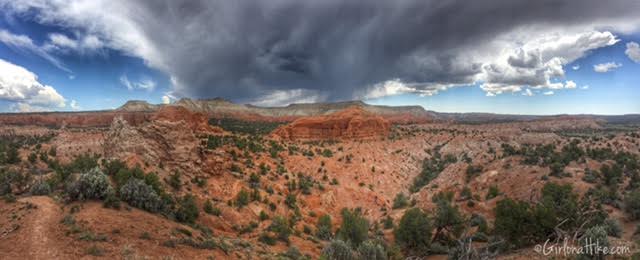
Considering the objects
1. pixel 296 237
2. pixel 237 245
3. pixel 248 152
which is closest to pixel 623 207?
pixel 296 237

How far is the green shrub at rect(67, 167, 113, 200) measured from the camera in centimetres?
1180

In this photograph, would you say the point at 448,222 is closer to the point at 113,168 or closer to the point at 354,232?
the point at 354,232

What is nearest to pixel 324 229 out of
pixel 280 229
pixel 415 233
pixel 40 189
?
pixel 280 229

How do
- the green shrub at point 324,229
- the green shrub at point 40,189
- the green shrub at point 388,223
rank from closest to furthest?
1. the green shrub at point 40,189
2. the green shrub at point 324,229
3. the green shrub at point 388,223

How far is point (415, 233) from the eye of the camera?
1725 cm

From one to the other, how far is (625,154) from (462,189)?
14058 mm

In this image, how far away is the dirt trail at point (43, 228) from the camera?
7966 millimetres

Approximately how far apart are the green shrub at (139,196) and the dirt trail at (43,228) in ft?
7.94

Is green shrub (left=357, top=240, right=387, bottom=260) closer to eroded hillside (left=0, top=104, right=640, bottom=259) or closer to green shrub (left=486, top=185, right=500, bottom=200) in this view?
eroded hillside (left=0, top=104, right=640, bottom=259)

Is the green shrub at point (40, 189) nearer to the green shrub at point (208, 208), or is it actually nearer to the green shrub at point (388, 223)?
the green shrub at point (208, 208)

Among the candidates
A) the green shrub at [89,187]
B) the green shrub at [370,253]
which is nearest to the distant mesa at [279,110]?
the green shrub at [370,253]

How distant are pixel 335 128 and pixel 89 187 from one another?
56061 mm

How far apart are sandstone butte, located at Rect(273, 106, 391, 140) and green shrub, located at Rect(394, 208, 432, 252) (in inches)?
1749

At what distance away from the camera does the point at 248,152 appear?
35062 millimetres
